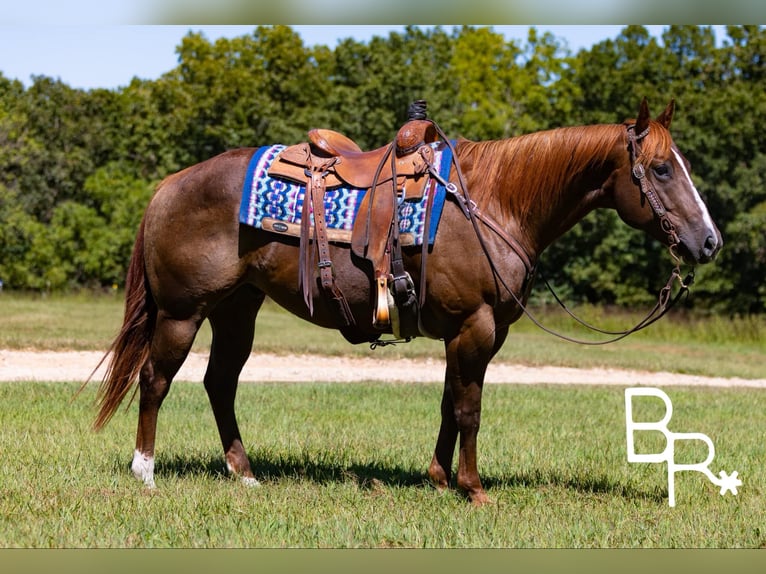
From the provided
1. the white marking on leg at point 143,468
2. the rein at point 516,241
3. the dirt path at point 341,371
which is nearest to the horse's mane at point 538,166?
the rein at point 516,241

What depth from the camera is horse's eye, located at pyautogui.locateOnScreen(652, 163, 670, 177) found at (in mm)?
5613

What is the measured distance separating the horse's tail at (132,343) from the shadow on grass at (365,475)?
61 centimetres

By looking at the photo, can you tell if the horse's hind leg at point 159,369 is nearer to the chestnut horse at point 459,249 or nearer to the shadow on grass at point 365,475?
the chestnut horse at point 459,249

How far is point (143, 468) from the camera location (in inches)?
242

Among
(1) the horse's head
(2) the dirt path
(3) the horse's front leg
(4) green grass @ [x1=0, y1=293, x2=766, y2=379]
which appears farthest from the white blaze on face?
(4) green grass @ [x1=0, y1=293, x2=766, y2=379]

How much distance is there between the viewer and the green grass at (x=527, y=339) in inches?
641

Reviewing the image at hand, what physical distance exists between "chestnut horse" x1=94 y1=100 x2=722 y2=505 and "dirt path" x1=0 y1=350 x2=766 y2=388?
6.34 metres

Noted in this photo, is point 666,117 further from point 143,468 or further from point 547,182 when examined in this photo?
point 143,468

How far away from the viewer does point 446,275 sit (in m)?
5.71

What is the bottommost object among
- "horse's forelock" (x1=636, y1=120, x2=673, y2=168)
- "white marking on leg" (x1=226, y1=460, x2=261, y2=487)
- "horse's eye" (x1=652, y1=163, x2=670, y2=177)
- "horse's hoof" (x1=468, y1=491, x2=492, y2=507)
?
"white marking on leg" (x1=226, y1=460, x2=261, y2=487)

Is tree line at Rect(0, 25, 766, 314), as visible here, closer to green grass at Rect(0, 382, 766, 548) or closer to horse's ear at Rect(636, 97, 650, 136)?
green grass at Rect(0, 382, 766, 548)

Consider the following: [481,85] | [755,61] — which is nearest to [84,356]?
[755,61]

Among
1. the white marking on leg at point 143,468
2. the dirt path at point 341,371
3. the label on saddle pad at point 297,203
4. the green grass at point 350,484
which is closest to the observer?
the green grass at point 350,484

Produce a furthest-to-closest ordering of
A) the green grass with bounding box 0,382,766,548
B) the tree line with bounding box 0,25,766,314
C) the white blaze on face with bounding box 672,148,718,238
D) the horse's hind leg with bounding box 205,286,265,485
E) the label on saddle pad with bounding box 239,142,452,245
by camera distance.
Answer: the tree line with bounding box 0,25,766,314
the horse's hind leg with bounding box 205,286,265,485
the label on saddle pad with bounding box 239,142,452,245
the white blaze on face with bounding box 672,148,718,238
the green grass with bounding box 0,382,766,548
